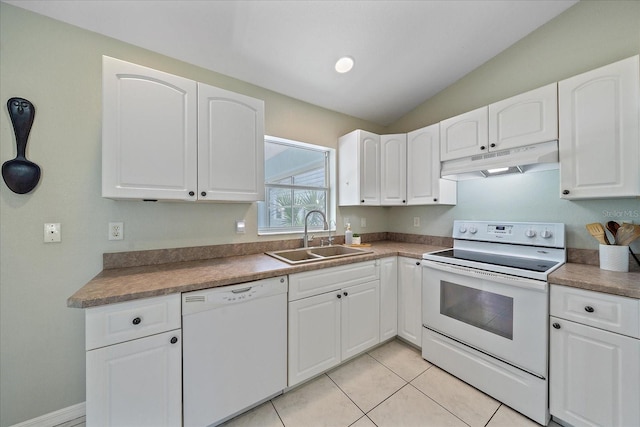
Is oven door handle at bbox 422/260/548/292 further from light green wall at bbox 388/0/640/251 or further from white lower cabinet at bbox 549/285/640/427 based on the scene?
light green wall at bbox 388/0/640/251

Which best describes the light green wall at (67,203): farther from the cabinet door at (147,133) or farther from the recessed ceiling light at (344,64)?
the recessed ceiling light at (344,64)

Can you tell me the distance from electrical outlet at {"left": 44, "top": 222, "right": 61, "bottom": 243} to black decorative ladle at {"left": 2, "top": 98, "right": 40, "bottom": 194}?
221 mm

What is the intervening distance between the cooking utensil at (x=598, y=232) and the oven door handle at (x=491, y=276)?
22.6 inches

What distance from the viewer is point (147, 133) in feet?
4.47

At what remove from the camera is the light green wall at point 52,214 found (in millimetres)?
1316

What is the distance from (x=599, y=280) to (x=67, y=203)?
3134 millimetres

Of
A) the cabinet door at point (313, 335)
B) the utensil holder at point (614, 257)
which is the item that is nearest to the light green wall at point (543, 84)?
the utensil holder at point (614, 257)

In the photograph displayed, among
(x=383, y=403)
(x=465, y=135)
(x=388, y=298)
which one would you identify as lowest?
(x=383, y=403)

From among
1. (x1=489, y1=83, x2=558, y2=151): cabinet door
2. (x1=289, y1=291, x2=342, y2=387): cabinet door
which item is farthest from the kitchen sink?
(x1=489, y1=83, x2=558, y2=151): cabinet door

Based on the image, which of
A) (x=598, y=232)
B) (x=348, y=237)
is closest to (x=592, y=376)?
(x=598, y=232)

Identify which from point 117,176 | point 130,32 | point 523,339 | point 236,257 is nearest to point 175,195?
point 117,176

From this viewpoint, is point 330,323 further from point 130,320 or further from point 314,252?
point 130,320

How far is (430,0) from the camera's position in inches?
62.9

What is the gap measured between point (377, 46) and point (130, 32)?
1767 millimetres
